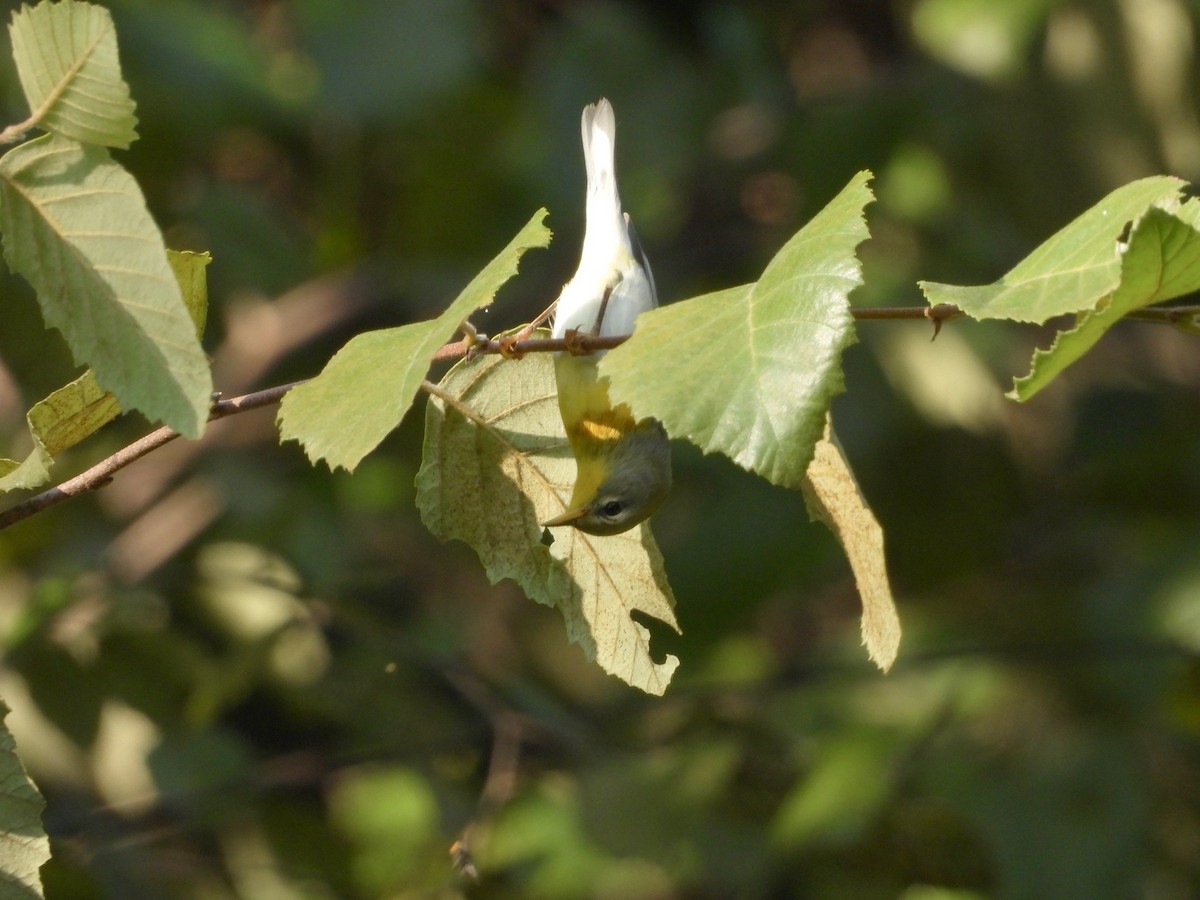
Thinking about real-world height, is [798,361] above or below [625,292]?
above

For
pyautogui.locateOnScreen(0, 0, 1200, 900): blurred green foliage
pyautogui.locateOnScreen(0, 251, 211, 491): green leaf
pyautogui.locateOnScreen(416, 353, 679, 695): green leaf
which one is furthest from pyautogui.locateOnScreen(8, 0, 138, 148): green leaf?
pyautogui.locateOnScreen(0, 0, 1200, 900): blurred green foliage

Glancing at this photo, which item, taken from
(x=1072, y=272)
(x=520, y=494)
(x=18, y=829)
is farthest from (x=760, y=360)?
(x=18, y=829)

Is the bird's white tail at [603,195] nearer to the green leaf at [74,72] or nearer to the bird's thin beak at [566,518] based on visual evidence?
the bird's thin beak at [566,518]

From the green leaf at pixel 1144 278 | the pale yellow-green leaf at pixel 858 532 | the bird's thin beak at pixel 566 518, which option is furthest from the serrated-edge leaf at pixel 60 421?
the green leaf at pixel 1144 278

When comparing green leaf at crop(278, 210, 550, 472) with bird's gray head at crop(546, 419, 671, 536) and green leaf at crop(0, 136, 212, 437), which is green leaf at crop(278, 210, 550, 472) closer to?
green leaf at crop(0, 136, 212, 437)

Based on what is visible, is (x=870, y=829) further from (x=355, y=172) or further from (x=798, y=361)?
(x=355, y=172)

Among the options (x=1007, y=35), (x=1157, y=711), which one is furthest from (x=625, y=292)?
(x=1007, y=35)
